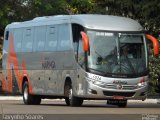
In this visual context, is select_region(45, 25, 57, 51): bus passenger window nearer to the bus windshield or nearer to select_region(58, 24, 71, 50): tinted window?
select_region(58, 24, 71, 50): tinted window

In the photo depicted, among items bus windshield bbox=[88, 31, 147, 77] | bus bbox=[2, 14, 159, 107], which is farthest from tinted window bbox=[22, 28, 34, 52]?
bus windshield bbox=[88, 31, 147, 77]

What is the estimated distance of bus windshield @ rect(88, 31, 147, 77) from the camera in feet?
94.3

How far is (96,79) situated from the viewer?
2861 cm

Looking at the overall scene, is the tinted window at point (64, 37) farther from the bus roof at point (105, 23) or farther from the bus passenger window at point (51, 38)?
the bus passenger window at point (51, 38)

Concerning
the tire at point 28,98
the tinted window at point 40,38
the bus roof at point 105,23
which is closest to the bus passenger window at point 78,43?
the bus roof at point 105,23

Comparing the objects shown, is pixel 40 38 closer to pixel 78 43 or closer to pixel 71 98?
pixel 78 43

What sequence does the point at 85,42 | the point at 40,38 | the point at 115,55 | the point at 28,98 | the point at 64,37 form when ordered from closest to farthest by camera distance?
1. the point at 85,42
2. the point at 115,55
3. the point at 64,37
4. the point at 40,38
5. the point at 28,98

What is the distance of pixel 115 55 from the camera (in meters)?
28.9

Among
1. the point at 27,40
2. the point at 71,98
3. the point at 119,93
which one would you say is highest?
the point at 27,40

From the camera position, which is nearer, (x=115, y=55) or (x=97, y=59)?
(x=97, y=59)

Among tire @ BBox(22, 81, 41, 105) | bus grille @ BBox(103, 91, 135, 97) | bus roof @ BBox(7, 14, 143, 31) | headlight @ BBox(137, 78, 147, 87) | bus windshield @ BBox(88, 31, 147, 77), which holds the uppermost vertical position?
bus roof @ BBox(7, 14, 143, 31)

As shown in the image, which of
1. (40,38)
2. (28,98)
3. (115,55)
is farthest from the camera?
(28,98)

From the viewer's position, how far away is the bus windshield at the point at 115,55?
28.8 meters

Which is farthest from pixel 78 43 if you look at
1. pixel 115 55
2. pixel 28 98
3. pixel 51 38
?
pixel 28 98
